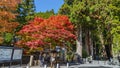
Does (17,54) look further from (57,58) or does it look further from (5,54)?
(57,58)

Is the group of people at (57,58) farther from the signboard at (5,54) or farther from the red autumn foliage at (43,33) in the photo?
the signboard at (5,54)

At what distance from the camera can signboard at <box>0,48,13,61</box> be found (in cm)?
1766

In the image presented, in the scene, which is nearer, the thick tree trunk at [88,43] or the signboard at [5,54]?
the signboard at [5,54]

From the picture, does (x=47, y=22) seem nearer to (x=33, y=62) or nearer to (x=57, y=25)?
(x=57, y=25)

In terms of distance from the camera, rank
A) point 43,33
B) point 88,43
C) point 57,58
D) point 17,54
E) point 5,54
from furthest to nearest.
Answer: point 88,43, point 57,58, point 43,33, point 17,54, point 5,54

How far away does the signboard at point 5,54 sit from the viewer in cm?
1766

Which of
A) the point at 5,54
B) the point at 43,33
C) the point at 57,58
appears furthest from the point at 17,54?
the point at 57,58

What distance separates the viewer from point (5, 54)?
18.1m

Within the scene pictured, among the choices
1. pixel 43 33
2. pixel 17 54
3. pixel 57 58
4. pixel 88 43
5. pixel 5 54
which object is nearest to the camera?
pixel 5 54

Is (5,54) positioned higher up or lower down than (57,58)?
lower down

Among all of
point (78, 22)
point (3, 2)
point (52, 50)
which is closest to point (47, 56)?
point (52, 50)

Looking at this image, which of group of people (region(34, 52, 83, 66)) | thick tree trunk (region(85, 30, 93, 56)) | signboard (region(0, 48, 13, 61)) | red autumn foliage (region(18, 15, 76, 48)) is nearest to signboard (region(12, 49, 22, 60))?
signboard (region(0, 48, 13, 61))

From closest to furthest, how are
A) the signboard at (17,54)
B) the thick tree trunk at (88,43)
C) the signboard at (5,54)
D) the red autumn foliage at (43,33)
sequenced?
the signboard at (5,54), the signboard at (17,54), the red autumn foliage at (43,33), the thick tree trunk at (88,43)

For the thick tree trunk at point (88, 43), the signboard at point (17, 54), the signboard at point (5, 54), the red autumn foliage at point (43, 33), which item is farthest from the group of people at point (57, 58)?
the signboard at point (5, 54)
